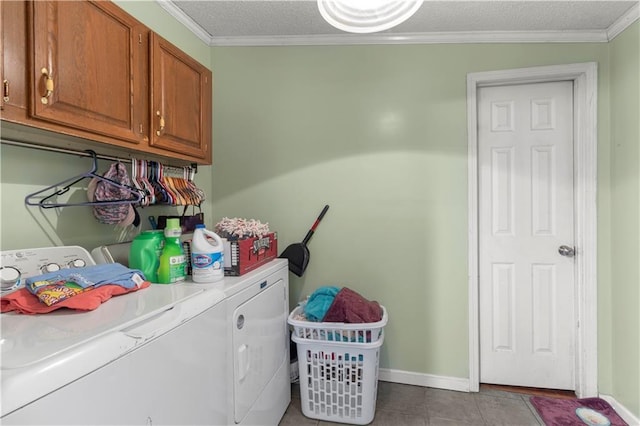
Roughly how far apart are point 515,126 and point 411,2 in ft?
4.80

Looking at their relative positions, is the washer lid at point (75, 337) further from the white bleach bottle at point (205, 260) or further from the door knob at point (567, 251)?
the door knob at point (567, 251)

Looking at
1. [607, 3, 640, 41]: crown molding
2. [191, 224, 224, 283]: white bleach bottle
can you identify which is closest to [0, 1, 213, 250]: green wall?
[191, 224, 224, 283]: white bleach bottle

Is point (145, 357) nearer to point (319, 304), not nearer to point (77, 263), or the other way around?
point (77, 263)

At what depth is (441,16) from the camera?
2025 mm

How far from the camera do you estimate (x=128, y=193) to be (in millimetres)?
1511

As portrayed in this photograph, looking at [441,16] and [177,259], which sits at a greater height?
[441,16]

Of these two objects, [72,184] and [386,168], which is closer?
[72,184]

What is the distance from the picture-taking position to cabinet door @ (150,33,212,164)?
60.1 inches

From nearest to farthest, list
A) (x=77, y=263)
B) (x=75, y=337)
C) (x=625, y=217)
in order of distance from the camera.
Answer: (x=75, y=337)
(x=77, y=263)
(x=625, y=217)

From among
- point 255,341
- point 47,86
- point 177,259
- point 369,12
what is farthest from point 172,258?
point 369,12

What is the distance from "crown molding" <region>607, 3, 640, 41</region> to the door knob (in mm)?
1353

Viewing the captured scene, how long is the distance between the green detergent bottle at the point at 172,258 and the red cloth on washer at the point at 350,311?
0.84 meters

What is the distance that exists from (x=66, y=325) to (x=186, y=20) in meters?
1.94

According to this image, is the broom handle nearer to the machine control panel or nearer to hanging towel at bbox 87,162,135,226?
hanging towel at bbox 87,162,135,226
